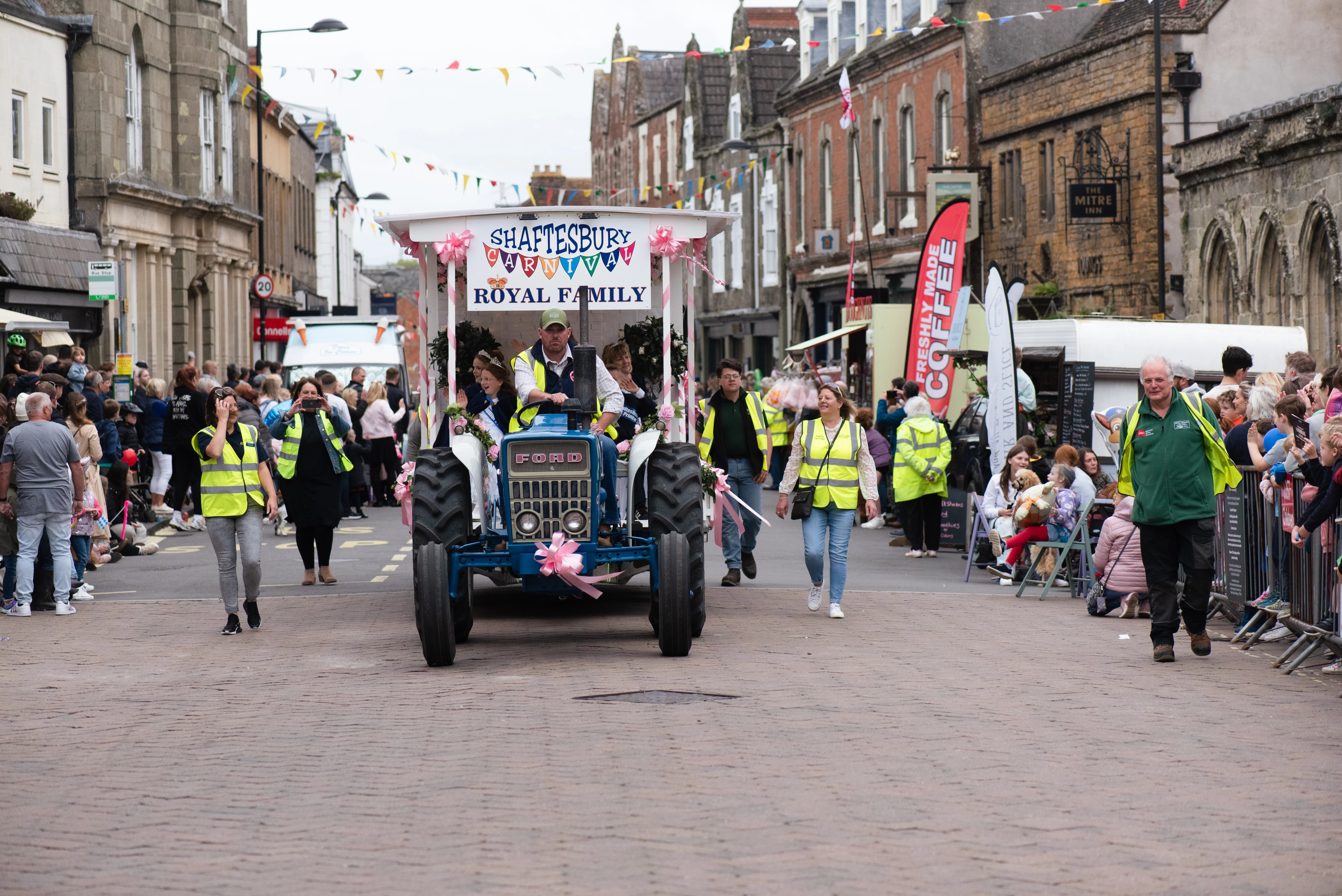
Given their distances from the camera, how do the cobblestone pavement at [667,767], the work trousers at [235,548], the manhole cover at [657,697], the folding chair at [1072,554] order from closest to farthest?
1. the cobblestone pavement at [667,767]
2. the manhole cover at [657,697]
3. the work trousers at [235,548]
4. the folding chair at [1072,554]

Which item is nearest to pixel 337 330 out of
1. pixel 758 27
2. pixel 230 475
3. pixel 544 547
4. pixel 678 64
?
pixel 230 475

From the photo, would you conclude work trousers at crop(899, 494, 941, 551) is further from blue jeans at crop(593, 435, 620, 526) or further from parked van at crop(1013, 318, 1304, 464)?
blue jeans at crop(593, 435, 620, 526)

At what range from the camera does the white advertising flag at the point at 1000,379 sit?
59.2 ft

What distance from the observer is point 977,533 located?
1712 cm

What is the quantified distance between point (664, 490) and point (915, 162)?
95.6 feet

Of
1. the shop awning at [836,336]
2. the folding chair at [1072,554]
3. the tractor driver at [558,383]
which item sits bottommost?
the folding chair at [1072,554]

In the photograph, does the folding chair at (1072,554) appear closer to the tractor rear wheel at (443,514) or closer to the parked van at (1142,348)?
the parked van at (1142,348)

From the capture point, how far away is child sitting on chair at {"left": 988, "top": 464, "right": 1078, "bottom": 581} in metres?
15.6

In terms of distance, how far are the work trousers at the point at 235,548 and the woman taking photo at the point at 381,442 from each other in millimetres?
12676

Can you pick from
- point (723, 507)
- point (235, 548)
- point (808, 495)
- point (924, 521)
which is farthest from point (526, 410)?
point (924, 521)

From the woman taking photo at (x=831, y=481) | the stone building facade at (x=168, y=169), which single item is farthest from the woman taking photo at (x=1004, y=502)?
the stone building facade at (x=168, y=169)

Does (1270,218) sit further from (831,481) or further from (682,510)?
(682,510)

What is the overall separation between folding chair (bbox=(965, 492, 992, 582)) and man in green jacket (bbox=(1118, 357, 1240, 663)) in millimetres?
5279

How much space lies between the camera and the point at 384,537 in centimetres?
2194
